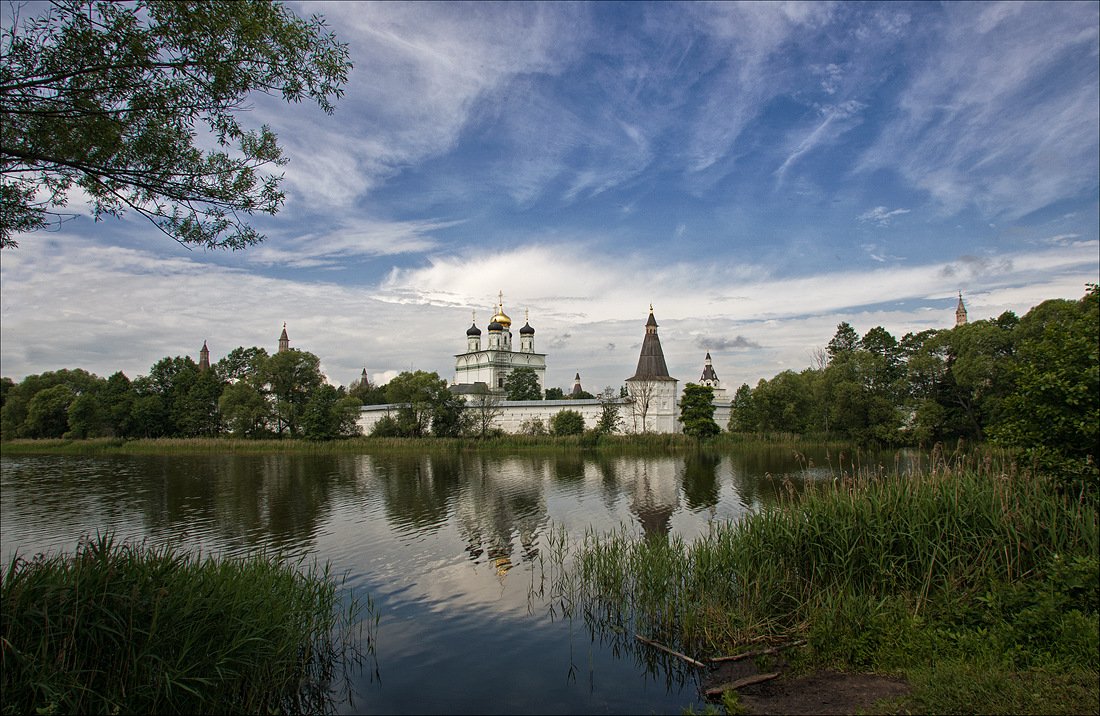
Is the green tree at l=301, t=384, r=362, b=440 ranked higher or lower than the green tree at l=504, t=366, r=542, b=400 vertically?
lower

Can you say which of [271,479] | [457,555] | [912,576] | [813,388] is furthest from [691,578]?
[813,388]

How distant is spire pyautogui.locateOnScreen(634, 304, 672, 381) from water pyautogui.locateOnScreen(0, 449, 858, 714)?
17568 mm

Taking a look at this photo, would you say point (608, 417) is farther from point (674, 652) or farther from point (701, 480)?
point (674, 652)

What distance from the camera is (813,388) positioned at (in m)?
43.6

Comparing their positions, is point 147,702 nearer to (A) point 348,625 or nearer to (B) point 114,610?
(B) point 114,610

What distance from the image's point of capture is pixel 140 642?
4.89 metres

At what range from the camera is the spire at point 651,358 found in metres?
51.5

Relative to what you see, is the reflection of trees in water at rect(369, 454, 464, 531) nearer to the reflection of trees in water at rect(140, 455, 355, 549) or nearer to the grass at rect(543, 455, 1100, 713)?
the reflection of trees in water at rect(140, 455, 355, 549)

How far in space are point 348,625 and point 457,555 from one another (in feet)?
13.5

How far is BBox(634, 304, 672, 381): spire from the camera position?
5147 cm

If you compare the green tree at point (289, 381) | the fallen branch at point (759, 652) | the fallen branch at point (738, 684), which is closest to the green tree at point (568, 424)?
the green tree at point (289, 381)

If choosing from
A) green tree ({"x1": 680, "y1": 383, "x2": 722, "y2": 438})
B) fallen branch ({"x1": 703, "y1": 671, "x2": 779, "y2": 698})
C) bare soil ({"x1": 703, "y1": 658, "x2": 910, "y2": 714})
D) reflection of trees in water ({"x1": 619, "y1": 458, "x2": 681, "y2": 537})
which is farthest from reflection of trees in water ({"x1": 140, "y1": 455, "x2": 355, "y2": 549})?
green tree ({"x1": 680, "y1": 383, "x2": 722, "y2": 438})

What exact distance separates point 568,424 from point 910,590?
39.6m

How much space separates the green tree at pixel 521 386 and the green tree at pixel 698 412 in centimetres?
2766
